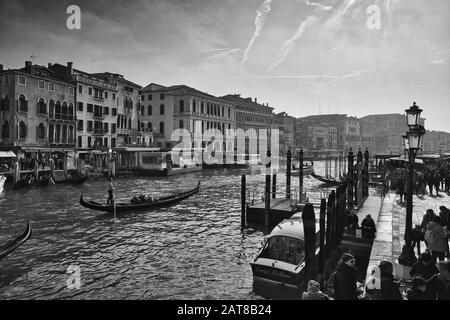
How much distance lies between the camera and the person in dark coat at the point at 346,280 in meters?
5.55

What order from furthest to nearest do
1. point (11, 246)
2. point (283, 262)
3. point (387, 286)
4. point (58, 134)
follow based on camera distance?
point (58, 134)
point (11, 246)
point (283, 262)
point (387, 286)

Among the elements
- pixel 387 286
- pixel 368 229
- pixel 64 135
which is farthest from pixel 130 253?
pixel 64 135

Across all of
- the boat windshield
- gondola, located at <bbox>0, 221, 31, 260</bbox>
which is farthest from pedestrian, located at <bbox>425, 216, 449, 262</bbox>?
gondola, located at <bbox>0, 221, 31, 260</bbox>

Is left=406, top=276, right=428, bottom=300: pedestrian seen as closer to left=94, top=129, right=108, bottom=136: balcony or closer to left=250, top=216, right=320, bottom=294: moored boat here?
left=250, top=216, right=320, bottom=294: moored boat

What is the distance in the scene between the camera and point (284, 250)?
9.25 metres

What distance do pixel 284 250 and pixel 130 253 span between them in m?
5.52

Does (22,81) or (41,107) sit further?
(41,107)

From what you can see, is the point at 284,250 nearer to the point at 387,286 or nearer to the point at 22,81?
the point at 387,286

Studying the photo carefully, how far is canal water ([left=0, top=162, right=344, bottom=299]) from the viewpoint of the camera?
9.09 metres

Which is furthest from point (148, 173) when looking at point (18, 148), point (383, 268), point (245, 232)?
point (383, 268)

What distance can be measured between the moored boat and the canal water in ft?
1.98
